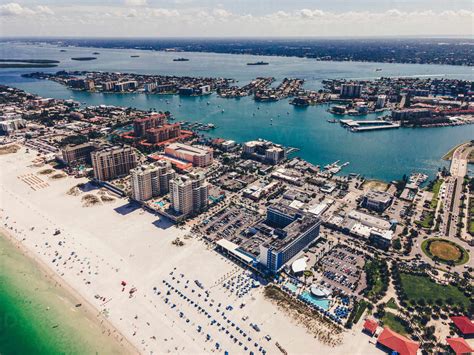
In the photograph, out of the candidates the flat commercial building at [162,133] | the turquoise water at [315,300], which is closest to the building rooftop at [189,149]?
the flat commercial building at [162,133]

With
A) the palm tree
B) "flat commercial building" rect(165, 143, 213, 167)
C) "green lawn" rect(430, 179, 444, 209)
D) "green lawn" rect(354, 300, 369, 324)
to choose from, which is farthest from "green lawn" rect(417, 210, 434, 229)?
"flat commercial building" rect(165, 143, 213, 167)

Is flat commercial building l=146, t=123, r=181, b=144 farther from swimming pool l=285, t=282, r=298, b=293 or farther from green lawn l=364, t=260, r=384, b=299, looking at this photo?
green lawn l=364, t=260, r=384, b=299

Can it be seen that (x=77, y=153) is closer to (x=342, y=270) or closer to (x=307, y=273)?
(x=307, y=273)

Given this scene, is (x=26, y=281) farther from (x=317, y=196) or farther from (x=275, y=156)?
(x=275, y=156)

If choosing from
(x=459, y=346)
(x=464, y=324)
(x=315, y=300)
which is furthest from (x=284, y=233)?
(x=459, y=346)

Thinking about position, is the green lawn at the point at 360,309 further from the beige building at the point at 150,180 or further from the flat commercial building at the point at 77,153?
the flat commercial building at the point at 77,153
